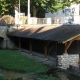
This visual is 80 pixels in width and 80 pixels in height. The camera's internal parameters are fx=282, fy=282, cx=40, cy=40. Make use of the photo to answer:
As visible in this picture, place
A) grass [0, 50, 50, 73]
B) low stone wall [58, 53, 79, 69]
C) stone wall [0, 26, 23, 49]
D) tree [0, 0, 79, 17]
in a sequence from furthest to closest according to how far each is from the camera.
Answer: tree [0, 0, 79, 17] → stone wall [0, 26, 23, 49] → low stone wall [58, 53, 79, 69] → grass [0, 50, 50, 73]

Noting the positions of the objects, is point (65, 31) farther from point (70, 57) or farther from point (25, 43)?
point (25, 43)

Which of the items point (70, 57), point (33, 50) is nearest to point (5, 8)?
point (33, 50)

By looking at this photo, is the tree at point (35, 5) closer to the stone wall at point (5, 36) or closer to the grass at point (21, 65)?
the stone wall at point (5, 36)

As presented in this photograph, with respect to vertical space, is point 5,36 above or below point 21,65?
above

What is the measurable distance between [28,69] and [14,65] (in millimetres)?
2039

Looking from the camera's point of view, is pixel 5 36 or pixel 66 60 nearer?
pixel 66 60

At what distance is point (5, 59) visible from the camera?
2672cm

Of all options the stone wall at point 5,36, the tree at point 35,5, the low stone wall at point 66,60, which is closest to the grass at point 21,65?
the low stone wall at point 66,60

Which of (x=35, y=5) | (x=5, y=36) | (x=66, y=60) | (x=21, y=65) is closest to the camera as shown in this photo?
(x=66, y=60)

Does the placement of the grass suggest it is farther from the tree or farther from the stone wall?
the tree

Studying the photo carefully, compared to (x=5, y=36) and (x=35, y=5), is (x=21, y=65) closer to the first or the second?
(x=5, y=36)

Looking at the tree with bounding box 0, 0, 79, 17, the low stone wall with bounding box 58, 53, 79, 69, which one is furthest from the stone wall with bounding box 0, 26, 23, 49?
the low stone wall with bounding box 58, 53, 79, 69

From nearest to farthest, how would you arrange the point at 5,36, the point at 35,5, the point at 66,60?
the point at 66,60, the point at 5,36, the point at 35,5

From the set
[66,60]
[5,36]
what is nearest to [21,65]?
Answer: [66,60]
